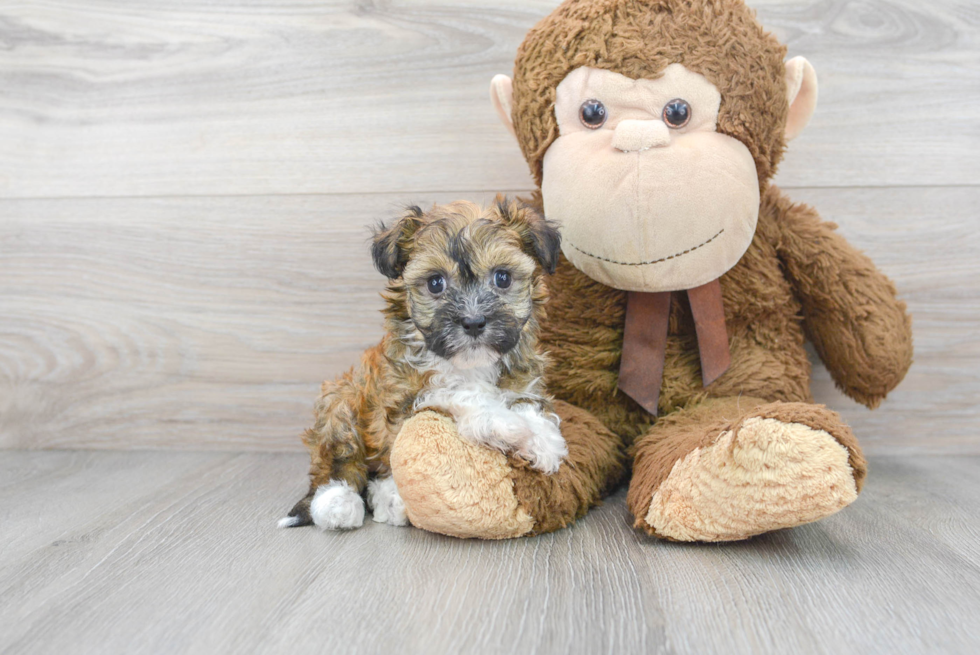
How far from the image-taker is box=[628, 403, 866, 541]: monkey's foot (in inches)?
49.3

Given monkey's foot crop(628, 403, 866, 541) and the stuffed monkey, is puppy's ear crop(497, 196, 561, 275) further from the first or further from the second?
monkey's foot crop(628, 403, 866, 541)

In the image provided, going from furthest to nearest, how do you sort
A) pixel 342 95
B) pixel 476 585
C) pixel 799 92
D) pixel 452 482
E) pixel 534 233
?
pixel 342 95, pixel 799 92, pixel 534 233, pixel 452 482, pixel 476 585

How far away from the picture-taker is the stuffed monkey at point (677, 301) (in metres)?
1.35

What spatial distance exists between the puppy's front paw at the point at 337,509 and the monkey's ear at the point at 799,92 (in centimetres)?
132

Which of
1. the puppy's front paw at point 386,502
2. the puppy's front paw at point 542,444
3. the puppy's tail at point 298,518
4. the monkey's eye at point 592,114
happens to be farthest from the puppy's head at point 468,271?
the puppy's tail at point 298,518

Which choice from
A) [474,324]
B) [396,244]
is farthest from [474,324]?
[396,244]

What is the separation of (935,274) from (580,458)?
1234 millimetres

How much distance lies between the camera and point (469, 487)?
1376mm

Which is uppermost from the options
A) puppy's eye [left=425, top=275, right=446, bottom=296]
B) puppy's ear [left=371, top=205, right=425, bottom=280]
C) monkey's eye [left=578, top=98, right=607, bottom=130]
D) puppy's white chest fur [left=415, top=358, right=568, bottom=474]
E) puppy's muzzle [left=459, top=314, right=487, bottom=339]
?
monkey's eye [left=578, top=98, right=607, bottom=130]

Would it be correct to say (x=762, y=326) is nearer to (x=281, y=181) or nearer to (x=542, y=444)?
(x=542, y=444)

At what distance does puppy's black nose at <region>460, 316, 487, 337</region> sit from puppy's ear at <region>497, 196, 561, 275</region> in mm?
233

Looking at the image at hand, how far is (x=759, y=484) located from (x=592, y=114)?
33.1 inches

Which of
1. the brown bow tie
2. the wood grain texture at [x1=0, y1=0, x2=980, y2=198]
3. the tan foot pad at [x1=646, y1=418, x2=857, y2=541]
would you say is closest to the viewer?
the tan foot pad at [x1=646, y1=418, x2=857, y2=541]

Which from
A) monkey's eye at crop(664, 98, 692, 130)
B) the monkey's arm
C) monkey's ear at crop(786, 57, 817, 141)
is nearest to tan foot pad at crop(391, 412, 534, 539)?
monkey's eye at crop(664, 98, 692, 130)
